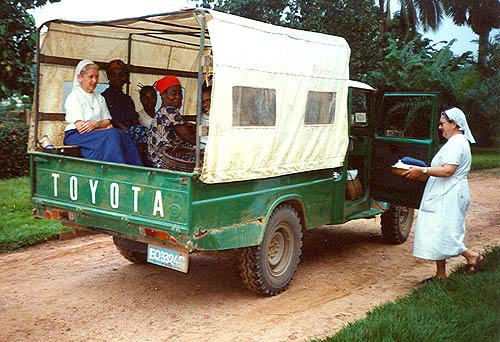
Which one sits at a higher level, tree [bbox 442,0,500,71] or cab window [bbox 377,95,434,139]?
tree [bbox 442,0,500,71]

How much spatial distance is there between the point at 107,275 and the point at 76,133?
1.43 metres

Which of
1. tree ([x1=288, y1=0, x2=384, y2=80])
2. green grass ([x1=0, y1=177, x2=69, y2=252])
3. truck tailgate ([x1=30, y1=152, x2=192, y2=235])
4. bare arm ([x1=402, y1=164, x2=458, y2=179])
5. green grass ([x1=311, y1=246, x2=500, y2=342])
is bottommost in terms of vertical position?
green grass ([x1=0, y1=177, x2=69, y2=252])

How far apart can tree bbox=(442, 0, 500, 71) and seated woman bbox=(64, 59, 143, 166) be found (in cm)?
350

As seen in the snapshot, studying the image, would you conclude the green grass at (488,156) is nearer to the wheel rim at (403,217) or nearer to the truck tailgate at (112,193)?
the truck tailgate at (112,193)

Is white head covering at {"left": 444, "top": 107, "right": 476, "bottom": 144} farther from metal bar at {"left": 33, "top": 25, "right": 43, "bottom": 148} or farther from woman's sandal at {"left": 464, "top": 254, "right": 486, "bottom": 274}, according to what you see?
metal bar at {"left": 33, "top": 25, "right": 43, "bottom": 148}

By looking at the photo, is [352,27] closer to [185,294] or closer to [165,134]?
[165,134]

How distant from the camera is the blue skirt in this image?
17.6 ft

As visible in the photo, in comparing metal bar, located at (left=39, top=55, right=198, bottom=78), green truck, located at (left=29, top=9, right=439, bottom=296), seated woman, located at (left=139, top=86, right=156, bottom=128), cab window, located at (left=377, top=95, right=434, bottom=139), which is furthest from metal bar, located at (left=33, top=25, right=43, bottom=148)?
cab window, located at (left=377, top=95, right=434, bottom=139)

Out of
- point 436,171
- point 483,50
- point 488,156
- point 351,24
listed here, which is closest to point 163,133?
point 436,171

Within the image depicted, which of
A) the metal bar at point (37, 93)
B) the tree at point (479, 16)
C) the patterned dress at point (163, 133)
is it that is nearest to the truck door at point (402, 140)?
the patterned dress at point (163, 133)

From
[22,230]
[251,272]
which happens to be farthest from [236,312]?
[22,230]

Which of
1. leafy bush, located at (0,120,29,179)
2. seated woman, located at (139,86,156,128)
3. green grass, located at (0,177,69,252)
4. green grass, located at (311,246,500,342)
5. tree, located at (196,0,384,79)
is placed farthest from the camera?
tree, located at (196,0,384,79)

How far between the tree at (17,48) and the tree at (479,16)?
28.8ft

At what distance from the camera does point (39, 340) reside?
4.22 m
